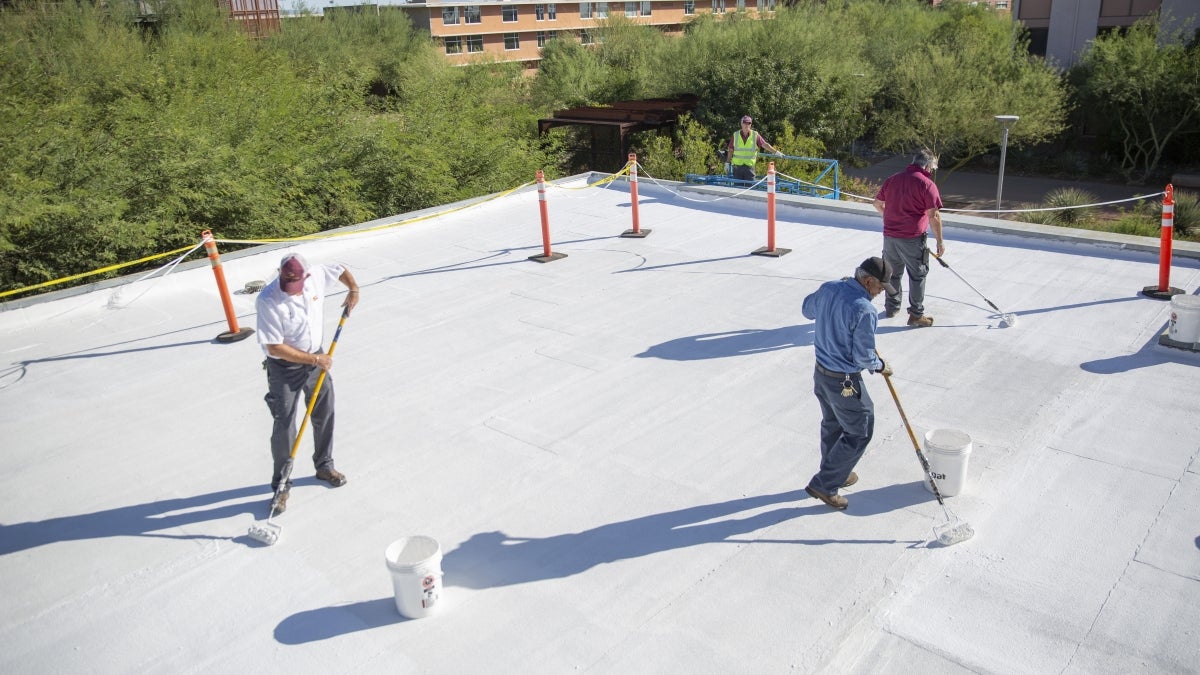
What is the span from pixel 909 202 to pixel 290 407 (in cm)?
576

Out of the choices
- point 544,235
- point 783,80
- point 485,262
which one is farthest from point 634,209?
point 783,80

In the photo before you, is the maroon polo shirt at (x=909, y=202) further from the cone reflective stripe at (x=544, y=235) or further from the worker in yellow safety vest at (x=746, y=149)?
the worker in yellow safety vest at (x=746, y=149)

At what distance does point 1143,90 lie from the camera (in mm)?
31625

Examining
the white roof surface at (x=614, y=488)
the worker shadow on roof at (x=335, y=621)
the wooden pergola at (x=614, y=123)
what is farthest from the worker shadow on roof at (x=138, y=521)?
the wooden pergola at (x=614, y=123)

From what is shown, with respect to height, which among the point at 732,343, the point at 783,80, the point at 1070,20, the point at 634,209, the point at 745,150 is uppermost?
the point at 1070,20

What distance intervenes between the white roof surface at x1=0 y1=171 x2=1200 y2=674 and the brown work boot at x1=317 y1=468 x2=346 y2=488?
0.33 feet

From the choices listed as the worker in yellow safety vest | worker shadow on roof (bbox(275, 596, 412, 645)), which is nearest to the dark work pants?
worker shadow on roof (bbox(275, 596, 412, 645))

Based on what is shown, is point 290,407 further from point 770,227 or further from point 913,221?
point 770,227

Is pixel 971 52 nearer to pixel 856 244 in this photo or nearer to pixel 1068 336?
pixel 856 244

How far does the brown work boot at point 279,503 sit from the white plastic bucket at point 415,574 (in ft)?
4.65

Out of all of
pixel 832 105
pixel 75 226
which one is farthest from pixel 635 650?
pixel 832 105

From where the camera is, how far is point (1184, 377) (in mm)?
7281

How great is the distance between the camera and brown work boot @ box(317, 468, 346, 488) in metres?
6.18

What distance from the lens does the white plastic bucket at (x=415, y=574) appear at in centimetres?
464
